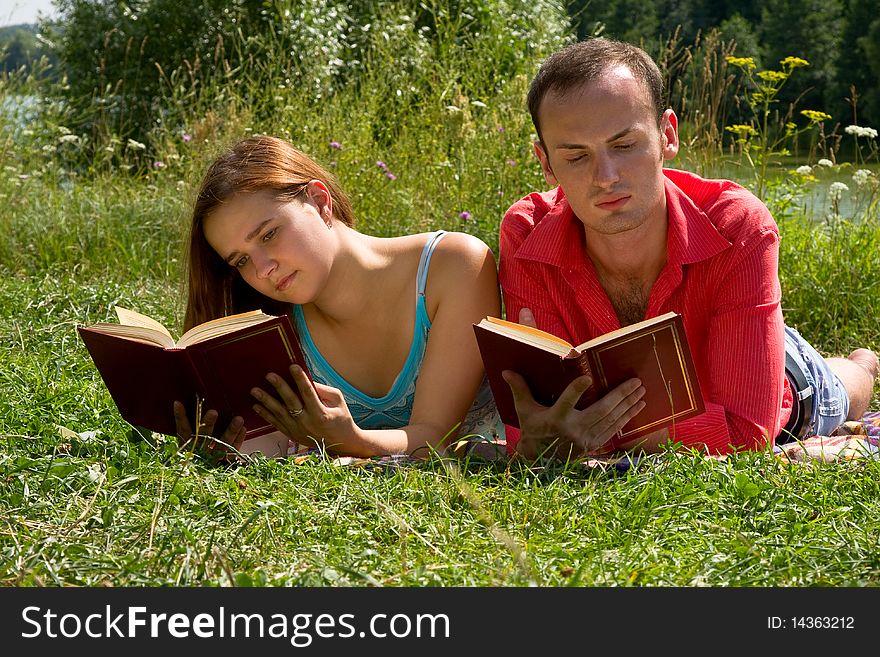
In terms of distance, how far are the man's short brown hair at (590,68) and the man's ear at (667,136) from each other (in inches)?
0.9

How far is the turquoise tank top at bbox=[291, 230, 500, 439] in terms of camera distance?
3420mm

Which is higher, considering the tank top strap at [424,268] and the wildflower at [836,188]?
the tank top strap at [424,268]

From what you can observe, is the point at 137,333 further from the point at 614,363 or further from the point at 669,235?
the point at 669,235

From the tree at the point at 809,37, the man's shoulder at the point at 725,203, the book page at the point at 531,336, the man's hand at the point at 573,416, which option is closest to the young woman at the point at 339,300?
the man's hand at the point at 573,416

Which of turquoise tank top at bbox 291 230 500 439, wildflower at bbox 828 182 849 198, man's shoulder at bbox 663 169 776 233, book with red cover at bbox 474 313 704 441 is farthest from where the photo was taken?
wildflower at bbox 828 182 849 198

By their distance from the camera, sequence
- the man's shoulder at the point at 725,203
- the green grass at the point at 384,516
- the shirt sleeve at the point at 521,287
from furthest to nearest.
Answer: the shirt sleeve at the point at 521,287
the man's shoulder at the point at 725,203
the green grass at the point at 384,516

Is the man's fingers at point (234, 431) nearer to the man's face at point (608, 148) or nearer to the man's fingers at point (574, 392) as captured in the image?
the man's fingers at point (574, 392)

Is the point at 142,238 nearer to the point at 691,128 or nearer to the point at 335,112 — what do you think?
the point at 335,112

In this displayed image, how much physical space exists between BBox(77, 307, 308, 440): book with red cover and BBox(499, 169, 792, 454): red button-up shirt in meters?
0.79

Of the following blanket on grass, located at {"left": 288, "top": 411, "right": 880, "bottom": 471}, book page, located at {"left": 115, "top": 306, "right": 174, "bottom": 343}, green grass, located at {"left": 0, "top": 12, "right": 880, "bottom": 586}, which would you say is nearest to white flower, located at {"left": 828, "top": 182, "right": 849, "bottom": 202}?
blanket on grass, located at {"left": 288, "top": 411, "right": 880, "bottom": 471}

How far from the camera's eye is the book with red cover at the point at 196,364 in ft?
9.16

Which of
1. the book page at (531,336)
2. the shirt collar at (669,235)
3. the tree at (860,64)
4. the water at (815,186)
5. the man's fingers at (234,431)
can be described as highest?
the shirt collar at (669,235)

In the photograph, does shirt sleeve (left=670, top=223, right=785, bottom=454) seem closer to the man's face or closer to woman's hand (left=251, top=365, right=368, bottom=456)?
the man's face
